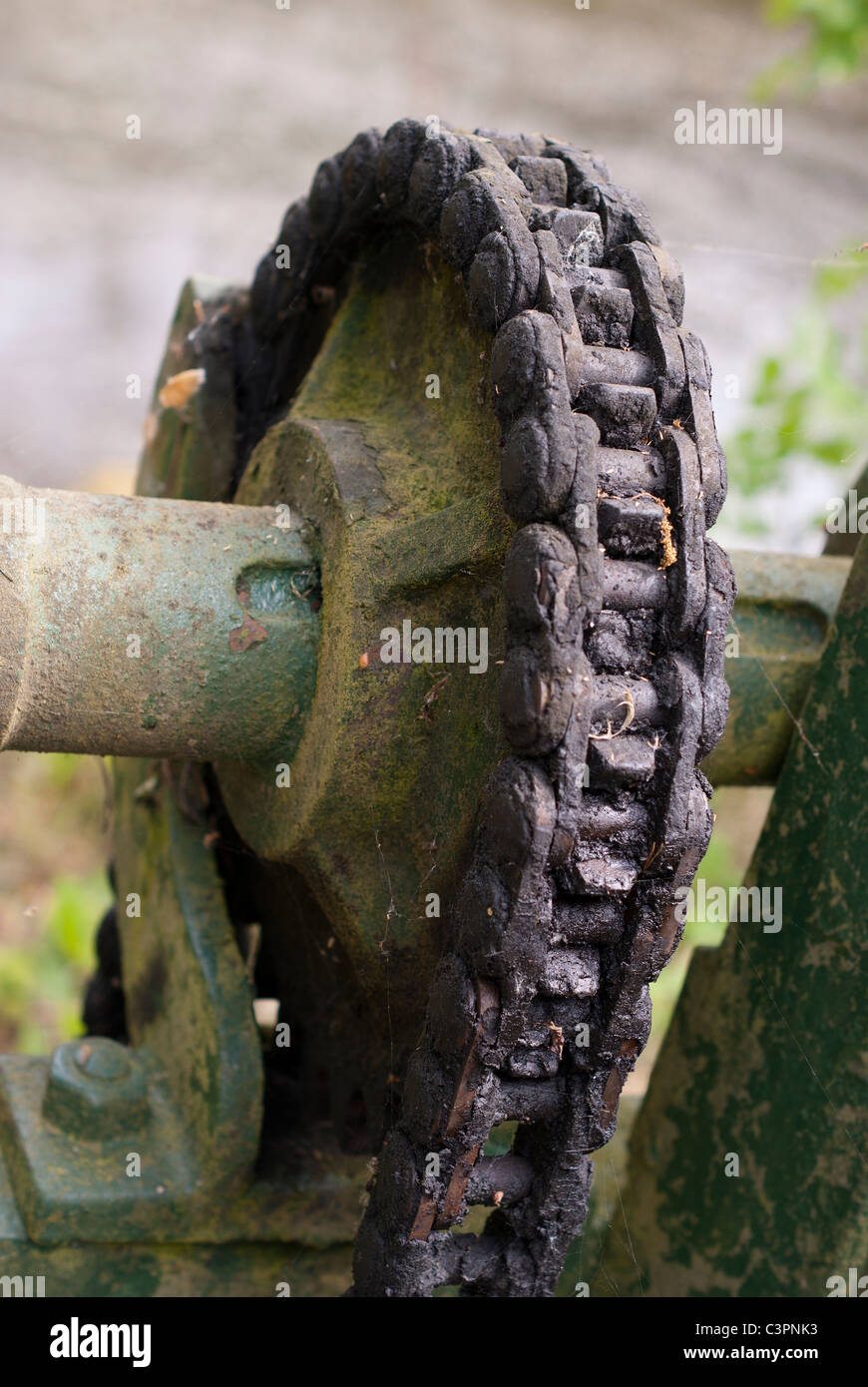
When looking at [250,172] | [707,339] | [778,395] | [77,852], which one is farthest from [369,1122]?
[250,172]

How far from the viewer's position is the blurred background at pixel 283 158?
15.0 feet

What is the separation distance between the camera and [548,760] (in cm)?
102

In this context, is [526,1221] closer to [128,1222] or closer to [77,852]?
[128,1222]

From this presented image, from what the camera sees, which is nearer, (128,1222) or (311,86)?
(128,1222)

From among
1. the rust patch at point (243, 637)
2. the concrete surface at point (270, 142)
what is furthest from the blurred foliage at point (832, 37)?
the rust patch at point (243, 637)

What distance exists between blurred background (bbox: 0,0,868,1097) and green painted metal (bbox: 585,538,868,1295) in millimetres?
2369

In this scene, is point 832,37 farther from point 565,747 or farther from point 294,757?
point 565,747

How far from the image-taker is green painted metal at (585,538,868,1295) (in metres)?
1.42

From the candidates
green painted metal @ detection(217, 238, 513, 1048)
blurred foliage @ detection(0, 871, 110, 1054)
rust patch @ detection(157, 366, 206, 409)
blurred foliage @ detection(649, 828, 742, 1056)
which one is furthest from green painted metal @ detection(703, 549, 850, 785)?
blurred foliage @ detection(0, 871, 110, 1054)

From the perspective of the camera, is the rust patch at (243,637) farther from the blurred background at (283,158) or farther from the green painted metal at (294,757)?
the blurred background at (283,158)

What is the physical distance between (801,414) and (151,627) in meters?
2.56

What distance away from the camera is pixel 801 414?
3.45m

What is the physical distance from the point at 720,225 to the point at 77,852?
18.0ft

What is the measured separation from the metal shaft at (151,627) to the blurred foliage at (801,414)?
2203 millimetres
